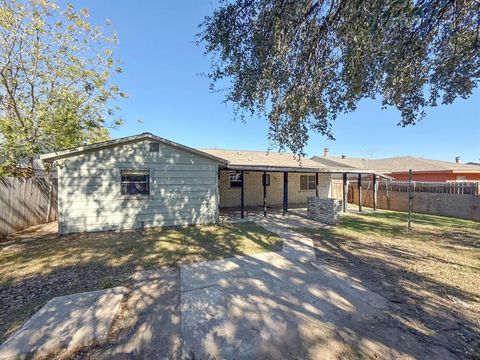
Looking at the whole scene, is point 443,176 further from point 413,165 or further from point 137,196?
point 137,196

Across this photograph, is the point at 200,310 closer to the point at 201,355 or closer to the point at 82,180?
the point at 201,355

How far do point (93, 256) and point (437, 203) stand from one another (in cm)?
1562

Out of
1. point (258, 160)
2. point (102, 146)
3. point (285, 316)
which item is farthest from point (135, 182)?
point (258, 160)

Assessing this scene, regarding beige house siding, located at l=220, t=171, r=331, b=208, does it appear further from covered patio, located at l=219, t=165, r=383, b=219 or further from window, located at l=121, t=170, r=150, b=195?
window, located at l=121, t=170, r=150, b=195

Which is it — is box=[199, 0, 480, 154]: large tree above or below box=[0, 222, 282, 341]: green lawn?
above

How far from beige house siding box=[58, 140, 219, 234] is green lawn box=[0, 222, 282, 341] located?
0.57 metres

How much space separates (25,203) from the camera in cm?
788

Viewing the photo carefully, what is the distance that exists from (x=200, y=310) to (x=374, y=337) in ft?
7.41

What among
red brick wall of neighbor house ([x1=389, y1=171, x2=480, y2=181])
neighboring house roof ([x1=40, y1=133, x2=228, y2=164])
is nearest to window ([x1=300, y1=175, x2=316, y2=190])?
neighboring house roof ([x1=40, y1=133, x2=228, y2=164])

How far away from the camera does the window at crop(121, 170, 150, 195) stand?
25.6 feet

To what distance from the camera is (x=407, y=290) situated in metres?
3.72

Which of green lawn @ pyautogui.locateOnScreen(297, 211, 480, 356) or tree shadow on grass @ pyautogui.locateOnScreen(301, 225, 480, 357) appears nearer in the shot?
tree shadow on grass @ pyautogui.locateOnScreen(301, 225, 480, 357)

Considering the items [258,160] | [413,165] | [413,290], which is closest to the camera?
[413,290]

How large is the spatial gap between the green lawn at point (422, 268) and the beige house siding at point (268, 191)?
6.47 meters
